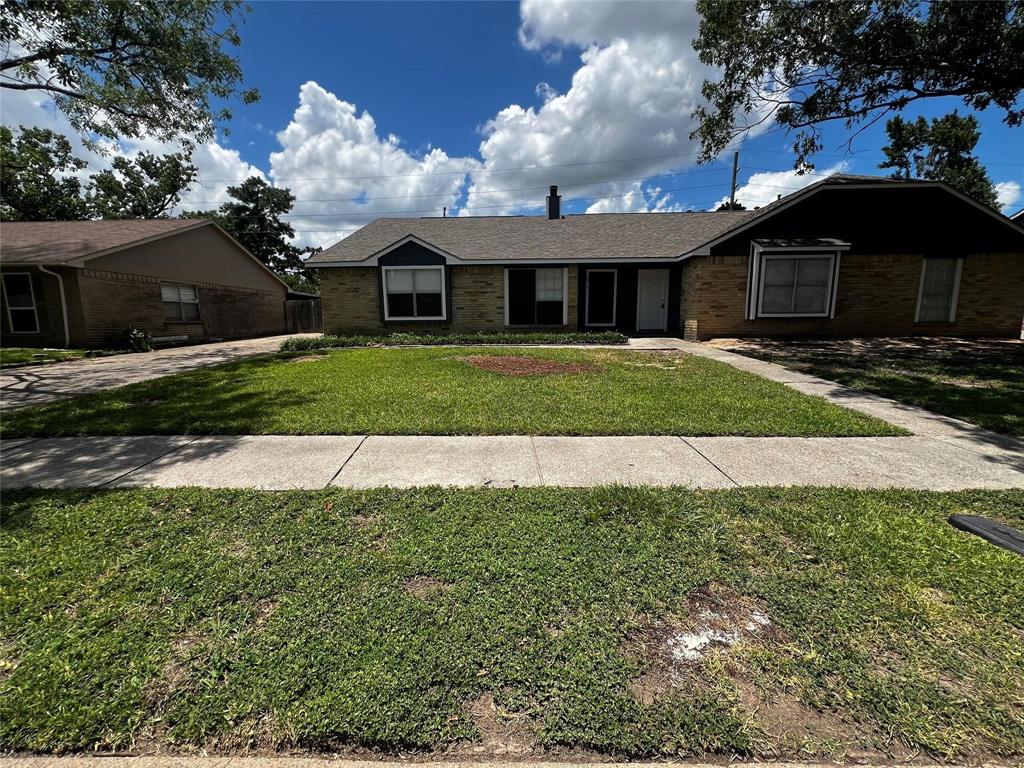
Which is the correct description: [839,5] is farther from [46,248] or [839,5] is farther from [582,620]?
[46,248]

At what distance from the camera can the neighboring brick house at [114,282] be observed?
1462cm

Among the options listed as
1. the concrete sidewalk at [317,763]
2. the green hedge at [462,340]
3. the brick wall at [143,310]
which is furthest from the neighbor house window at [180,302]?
the concrete sidewalk at [317,763]

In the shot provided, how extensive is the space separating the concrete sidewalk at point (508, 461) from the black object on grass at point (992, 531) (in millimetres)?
653

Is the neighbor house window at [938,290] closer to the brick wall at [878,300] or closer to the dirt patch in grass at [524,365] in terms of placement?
the brick wall at [878,300]

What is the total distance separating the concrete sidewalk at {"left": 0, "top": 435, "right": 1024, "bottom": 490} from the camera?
394 cm

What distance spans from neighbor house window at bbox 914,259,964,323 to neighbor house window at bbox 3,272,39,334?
93.5ft

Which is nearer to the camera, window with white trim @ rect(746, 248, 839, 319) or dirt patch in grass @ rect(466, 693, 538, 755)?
dirt patch in grass @ rect(466, 693, 538, 755)

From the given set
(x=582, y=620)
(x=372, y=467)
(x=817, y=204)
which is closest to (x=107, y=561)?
(x=372, y=467)

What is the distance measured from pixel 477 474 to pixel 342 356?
9.19m

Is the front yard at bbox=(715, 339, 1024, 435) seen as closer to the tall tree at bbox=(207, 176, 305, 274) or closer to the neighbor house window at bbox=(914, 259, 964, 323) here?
the neighbor house window at bbox=(914, 259, 964, 323)

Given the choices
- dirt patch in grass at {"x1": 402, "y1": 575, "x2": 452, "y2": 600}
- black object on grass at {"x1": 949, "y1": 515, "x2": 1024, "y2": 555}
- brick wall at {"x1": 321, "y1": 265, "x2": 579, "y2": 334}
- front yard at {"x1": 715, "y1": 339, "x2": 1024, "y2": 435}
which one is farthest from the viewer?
brick wall at {"x1": 321, "y1": 265, "x2": 579, "y2": 334}

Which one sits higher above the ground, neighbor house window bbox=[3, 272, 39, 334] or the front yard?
neighbor house window bbox=[3, 272, 39, 334]

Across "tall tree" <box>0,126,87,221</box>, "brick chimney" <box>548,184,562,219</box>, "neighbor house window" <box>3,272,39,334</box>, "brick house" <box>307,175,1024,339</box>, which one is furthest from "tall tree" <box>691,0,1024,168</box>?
"tall tree" <box>0,126,87,221</box>

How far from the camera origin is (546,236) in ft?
59.5
